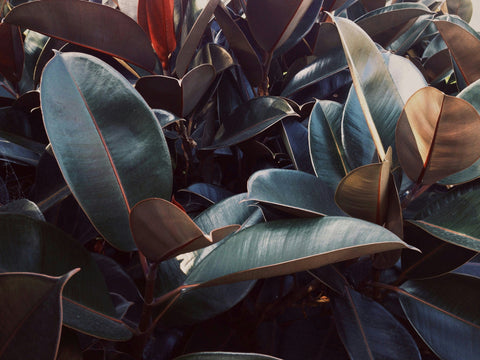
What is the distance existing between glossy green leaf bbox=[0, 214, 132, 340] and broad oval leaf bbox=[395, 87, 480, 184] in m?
0.45

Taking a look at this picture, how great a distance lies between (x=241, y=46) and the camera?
0.87m

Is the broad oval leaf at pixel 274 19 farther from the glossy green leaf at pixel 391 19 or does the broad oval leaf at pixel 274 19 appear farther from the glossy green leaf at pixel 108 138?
the glossy green leaf at pixel 108 138

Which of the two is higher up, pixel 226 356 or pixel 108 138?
pixel 108 138

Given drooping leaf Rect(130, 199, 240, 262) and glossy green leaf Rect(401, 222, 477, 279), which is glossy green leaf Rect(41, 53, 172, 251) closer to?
drooping leaf Rect(130, 199, 240, 262)

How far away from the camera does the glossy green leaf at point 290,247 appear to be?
0.43m

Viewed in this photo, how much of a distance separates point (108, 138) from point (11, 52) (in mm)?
508

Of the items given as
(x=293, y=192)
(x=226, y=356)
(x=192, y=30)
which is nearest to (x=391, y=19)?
(x=192, y=30)

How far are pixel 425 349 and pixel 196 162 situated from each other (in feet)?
2.05

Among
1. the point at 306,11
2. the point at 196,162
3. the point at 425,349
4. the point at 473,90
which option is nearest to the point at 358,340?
the point at 425,349

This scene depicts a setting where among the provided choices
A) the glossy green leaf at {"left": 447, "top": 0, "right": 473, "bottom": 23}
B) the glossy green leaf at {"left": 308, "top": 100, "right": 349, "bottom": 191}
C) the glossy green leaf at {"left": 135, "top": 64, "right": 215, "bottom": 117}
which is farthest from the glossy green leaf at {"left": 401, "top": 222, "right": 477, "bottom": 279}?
the glossy green leaf at {"left": 447, "top": 0, "right": 473, "bottom": 23}

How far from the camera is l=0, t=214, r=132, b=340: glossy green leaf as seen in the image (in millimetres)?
491

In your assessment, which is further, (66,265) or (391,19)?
(391,19)

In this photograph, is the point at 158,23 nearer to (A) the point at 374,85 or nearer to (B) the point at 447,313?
(A) the point at 374,85

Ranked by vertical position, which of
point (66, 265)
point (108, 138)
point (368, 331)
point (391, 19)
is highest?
A: point (391, 19)
